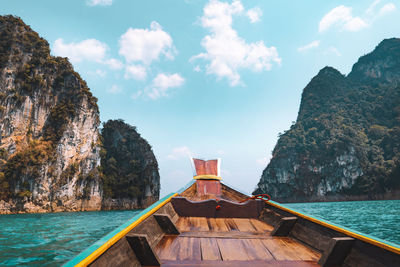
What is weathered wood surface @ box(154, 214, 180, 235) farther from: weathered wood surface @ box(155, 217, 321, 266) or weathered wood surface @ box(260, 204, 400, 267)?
weathered wood surface @ box(260, 204, 400, 267)

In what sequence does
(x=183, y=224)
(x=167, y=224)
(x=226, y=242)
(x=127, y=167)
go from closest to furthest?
(x=226, y=242)
(x=167, y=224)
(x=183, y=224)
(x=127, y=167)

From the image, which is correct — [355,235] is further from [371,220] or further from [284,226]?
[371,220]

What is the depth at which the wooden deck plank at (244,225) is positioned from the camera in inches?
117

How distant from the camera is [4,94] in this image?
33062mm

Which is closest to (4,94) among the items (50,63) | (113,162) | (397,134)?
(50,63)

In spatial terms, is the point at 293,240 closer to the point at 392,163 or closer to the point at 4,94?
the point at 4,94

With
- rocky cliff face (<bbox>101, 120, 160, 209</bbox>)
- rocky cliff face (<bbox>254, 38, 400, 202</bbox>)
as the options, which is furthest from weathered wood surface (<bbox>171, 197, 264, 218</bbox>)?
rocky cliff face (<bbox>254, 38, 400, 202</bbox>)

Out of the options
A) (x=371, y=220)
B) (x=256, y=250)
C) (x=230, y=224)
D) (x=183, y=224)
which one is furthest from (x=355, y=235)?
(x=371, y=220)

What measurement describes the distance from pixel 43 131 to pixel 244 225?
45.2 metres

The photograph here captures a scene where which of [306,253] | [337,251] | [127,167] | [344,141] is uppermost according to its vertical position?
[344,141]

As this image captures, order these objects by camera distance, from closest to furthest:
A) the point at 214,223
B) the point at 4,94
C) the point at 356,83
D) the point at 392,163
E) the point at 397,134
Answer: the point at 214,223 → the point at 4,94 → the point at 392,163 → the point at 397,134 → the point at 356,83

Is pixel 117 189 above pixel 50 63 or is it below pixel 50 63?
below

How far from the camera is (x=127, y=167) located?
5712cm

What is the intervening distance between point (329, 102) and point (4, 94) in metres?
107
